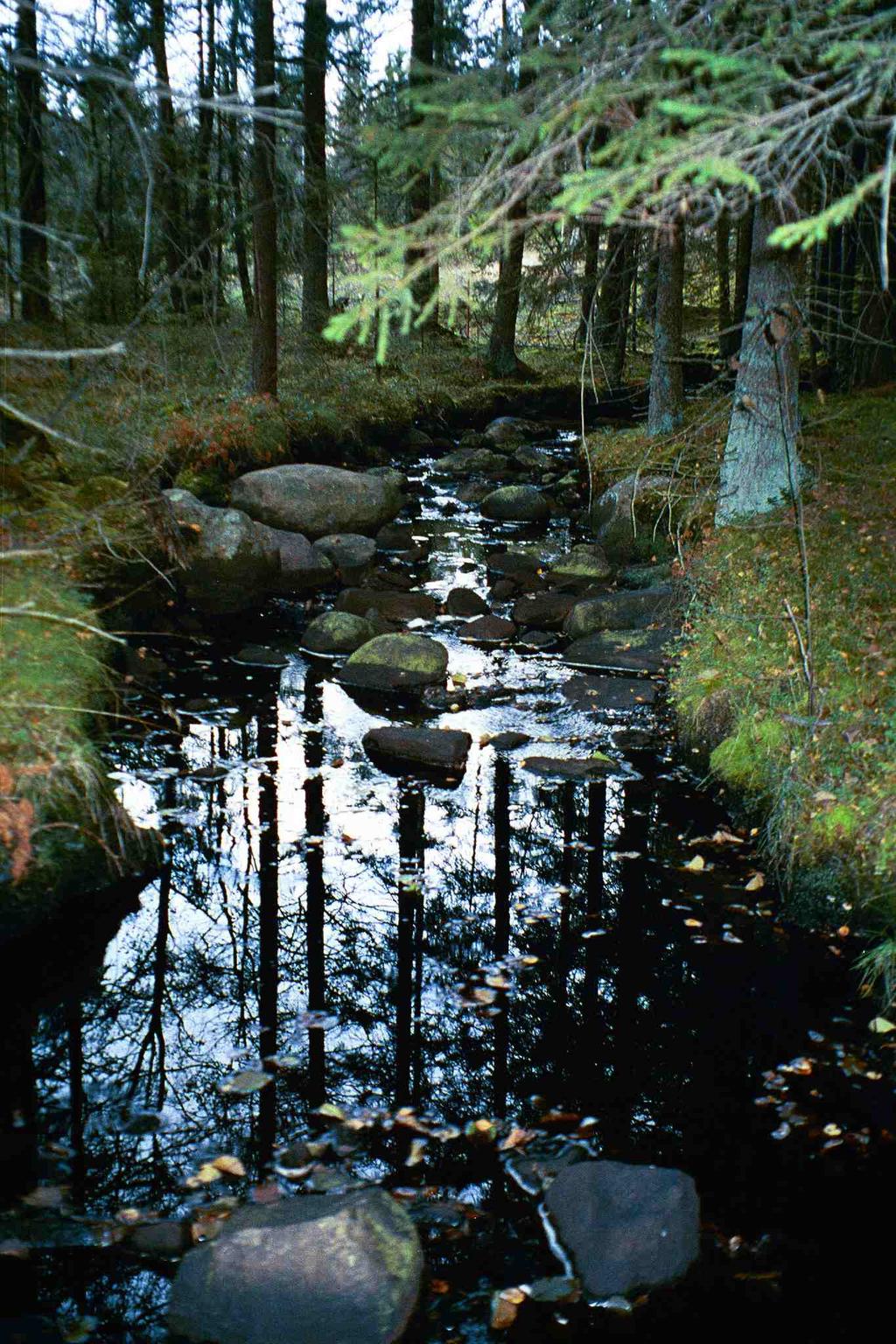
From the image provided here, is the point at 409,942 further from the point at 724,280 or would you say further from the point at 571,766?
the point at 724,280

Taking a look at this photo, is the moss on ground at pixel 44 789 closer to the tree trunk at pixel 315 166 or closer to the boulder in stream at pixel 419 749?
the boulder in stream at pixel 419 749

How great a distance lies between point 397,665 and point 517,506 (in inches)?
292

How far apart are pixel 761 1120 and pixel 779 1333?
3.63 ft

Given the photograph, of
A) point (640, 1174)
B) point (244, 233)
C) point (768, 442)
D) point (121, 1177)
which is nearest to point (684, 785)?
point (768, 442)

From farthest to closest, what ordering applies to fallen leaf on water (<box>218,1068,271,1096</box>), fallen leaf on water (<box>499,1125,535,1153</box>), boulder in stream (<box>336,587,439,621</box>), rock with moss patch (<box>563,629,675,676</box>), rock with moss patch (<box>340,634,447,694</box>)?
boulder in stream (<box>336,587,439,621</box>), rock with moss patch (<box>563,629,675,676</box>), rock with moss patch (<box>340,634,447,694</box>), fallen leaf on water (<box>218,1068,271,1096</box>), fallen leaf on water (<box>499,1125,535,1153</box>)

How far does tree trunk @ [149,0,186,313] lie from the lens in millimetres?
5977

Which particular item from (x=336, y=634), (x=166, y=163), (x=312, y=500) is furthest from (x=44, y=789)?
(x=312, y=500)

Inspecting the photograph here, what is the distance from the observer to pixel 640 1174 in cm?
418

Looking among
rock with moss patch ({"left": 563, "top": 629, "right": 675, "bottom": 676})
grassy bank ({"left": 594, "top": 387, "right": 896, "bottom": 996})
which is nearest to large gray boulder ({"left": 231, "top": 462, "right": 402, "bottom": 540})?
rock with moss patch ({"left": 563, "top": 629, "right": 675, "bottom": 676})

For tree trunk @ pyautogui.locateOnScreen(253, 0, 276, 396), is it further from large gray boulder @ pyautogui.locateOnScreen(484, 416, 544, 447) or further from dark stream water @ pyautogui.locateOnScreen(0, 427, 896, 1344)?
dark stream water @ pyautogui.locateOnScreen(0, 427, 896, 1344)

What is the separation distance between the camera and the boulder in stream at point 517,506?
17.0 m

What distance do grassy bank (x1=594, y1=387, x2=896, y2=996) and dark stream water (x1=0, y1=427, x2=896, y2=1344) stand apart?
37 cm

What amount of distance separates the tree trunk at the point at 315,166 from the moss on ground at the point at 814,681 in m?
8.94

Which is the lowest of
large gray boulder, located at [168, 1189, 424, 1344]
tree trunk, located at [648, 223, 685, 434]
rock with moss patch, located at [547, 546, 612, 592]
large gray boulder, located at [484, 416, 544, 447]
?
large gray boulder, located at [168, 1189, 424, 1344]
